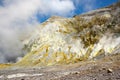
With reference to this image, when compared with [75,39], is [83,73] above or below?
below

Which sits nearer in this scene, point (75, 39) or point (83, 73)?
point (83, 73)

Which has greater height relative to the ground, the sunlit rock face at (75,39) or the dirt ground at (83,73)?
the sunlit rock face at (75,39)

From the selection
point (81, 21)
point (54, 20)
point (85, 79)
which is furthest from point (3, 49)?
point (85, 79)

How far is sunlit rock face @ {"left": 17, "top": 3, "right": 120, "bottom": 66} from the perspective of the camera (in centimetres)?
9881

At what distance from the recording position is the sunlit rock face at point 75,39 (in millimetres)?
98812

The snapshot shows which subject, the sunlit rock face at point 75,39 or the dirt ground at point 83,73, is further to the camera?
the sunlit rock face at point 75,39

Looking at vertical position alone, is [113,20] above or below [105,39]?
above

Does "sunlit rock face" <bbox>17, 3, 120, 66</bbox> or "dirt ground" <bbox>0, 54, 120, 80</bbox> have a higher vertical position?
"sunlit rock face" <bbox>17, 3, 120, 66</bbox>

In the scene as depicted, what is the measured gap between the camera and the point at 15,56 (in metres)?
132

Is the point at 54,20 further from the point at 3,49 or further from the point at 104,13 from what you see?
the point at 3,49

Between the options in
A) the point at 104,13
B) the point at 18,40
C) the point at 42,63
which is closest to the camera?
the point at 42,63

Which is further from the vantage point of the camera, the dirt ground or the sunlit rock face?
the sunlit rock face

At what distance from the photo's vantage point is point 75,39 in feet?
360

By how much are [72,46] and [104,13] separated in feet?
73.6
